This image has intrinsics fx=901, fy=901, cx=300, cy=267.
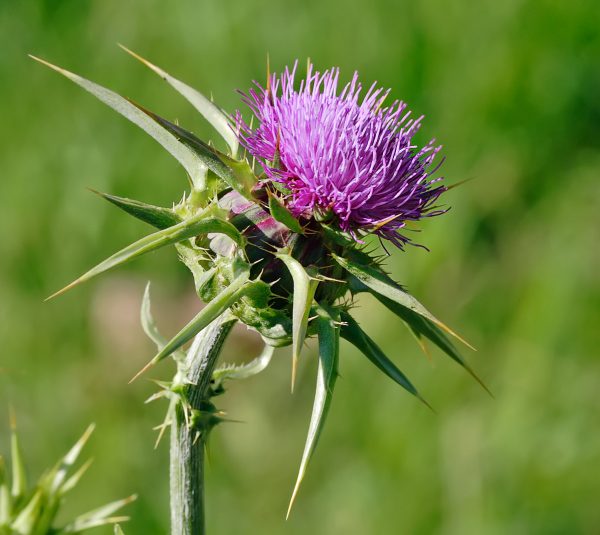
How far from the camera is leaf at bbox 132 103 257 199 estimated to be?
7.01ft

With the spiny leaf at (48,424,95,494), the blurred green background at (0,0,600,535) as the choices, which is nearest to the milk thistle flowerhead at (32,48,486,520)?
the spiny leaf at (48,424,95,494)

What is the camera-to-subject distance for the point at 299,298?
209 centimetres

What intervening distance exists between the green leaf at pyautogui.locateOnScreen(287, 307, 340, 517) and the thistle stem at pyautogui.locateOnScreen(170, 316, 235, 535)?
0.25m

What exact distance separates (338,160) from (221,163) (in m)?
0.31

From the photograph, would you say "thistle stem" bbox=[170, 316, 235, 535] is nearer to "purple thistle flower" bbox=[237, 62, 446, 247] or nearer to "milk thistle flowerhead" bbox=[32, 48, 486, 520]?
"milk thistle flowerhead" bbox=[32, 48, 486, 520]

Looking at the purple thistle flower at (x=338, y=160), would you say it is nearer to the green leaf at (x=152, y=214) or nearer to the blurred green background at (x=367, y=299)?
the green leaf at (x=152, y=214)

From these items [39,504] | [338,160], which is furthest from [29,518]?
[338,160]

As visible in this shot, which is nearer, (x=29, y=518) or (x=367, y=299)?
(x=29, y=518)

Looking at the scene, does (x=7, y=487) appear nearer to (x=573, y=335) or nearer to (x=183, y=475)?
(x=183, y=475)

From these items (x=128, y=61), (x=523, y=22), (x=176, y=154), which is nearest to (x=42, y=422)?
(x=128, y=61)

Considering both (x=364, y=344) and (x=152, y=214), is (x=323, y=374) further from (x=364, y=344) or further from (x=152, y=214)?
(x=152, y=214)

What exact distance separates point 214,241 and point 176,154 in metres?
0.25

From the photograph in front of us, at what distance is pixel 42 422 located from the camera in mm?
4750

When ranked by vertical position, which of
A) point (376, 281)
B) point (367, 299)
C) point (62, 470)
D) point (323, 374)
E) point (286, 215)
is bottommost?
point (323, 374)
